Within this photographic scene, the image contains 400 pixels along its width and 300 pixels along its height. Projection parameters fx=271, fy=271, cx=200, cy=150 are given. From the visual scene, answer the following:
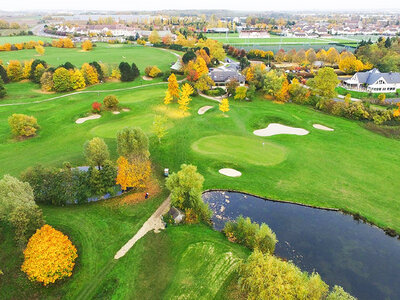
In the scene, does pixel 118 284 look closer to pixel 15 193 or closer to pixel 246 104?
pixel 15 193

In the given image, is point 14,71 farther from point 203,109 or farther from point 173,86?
point 203,109

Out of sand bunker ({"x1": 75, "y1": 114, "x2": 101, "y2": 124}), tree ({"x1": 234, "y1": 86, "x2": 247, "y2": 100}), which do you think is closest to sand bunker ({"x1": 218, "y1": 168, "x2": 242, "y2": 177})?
sand bunker ({"x1": 75, "y1": 114, "x2": 101, "y2": 124})

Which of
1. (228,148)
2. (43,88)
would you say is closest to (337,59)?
(228,148)

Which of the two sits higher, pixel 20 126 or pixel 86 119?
pixel 20 126

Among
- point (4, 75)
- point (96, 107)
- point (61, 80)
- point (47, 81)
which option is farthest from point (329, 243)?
point (4, 75)

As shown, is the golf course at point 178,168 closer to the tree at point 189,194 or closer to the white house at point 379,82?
the tree at point 189,194

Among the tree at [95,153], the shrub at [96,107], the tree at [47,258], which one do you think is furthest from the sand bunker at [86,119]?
the tree at [47,258]
